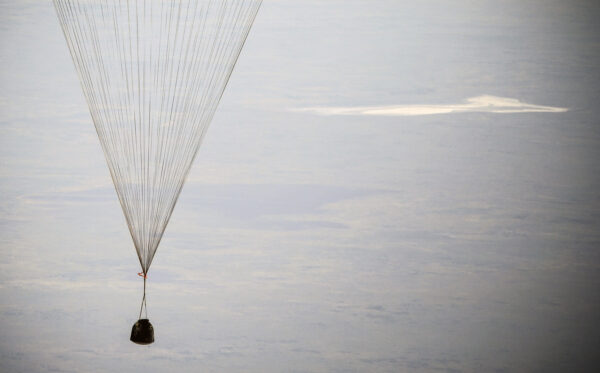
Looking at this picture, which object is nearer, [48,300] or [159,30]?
[48,300]

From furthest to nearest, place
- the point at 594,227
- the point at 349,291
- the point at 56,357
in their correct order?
1. the point at 594,227
2. the point at 349,291
3. the point at 56,357

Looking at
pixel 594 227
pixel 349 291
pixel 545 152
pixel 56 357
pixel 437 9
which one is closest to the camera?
pixel 56 357

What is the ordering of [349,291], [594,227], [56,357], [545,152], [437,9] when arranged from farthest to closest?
[437,9], [545,152], [594,227], [349,291], [56,357]

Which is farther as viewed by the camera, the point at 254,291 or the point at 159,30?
the point at 159,30

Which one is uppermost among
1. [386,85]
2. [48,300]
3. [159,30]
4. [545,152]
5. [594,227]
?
[159,30]

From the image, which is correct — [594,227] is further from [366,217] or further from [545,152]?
[366,217]

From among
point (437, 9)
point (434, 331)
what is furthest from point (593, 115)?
point (434, 331)

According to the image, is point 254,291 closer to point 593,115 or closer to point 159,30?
point 159,30

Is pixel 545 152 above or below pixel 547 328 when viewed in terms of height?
above

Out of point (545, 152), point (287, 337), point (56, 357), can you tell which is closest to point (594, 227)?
point (545, 152)
